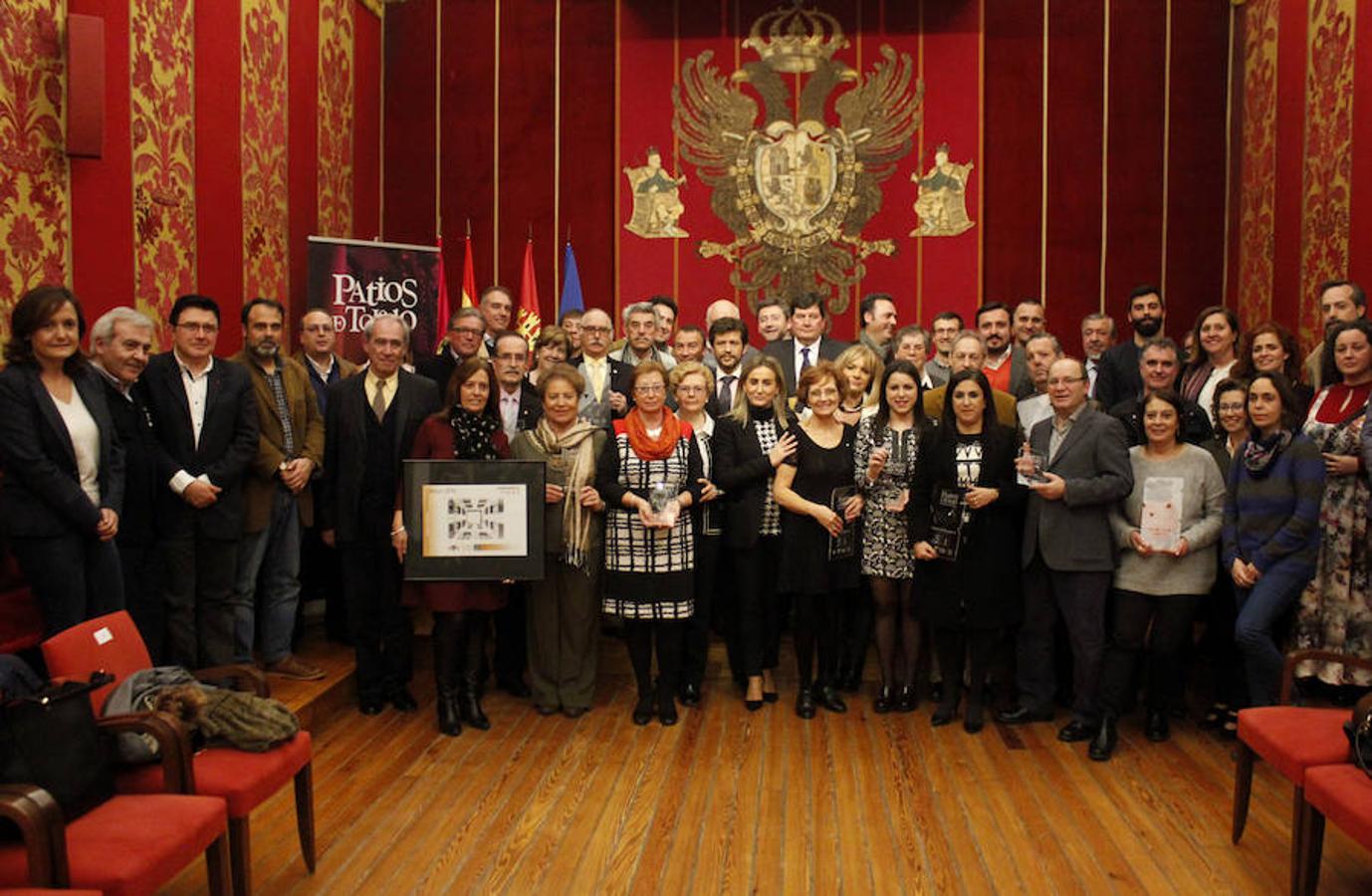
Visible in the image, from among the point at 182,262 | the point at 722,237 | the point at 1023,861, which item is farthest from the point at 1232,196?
the point at 182,262

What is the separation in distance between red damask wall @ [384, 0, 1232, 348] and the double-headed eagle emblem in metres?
0.11

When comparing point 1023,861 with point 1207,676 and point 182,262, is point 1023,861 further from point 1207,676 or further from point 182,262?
point 182,262

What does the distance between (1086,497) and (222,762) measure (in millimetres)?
3233

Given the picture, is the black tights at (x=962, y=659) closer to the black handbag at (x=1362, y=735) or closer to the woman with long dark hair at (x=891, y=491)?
the woman with long dark hair at (x=891, y=491)

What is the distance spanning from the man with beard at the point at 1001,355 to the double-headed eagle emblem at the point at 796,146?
7.97ft

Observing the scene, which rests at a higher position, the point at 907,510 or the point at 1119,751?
the point at 907,510

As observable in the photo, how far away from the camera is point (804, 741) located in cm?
477

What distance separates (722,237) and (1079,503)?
4535mm

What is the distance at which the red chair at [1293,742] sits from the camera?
324cm

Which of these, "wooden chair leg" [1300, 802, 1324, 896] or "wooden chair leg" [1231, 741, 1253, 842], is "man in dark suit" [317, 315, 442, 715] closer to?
"wooden chair leg" [1231, 741, 1253, 842]

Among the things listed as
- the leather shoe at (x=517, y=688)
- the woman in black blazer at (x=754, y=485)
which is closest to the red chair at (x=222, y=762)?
the leather shoe at (x=517, y=688)

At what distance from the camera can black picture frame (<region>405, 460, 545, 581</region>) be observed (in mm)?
4656

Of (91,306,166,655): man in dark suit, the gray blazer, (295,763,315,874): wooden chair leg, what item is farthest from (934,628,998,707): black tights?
(91,306,166,655): man in dark suit

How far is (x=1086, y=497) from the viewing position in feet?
15.1
